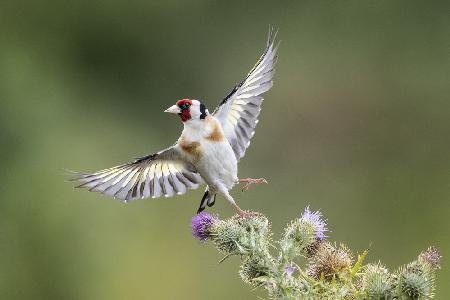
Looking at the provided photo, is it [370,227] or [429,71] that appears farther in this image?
[429,71]

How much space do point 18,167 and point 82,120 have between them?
2856 millimetres

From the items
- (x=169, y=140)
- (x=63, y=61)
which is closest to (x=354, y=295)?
(x=169, y=140)

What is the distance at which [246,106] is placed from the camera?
19.6 ft

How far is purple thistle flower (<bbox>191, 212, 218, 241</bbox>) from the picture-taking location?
16.3ft

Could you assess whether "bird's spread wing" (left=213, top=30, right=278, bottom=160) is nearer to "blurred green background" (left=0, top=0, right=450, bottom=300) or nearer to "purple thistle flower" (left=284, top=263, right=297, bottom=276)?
"purple thistle flower" (left=284, top=263, right=297, bottom=276)

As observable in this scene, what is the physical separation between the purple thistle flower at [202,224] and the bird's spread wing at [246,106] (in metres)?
0.92

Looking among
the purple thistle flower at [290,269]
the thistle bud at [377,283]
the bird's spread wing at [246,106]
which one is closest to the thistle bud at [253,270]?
the purple thistle flower at [290,269]

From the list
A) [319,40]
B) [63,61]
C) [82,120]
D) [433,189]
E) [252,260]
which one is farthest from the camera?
[63,61]

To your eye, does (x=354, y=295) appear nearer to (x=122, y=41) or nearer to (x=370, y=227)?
(x=370, y=227)

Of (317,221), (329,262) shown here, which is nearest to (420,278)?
(329,262)

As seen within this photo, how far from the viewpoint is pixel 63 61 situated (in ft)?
73.2

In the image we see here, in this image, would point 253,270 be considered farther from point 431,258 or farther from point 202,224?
point 431,258

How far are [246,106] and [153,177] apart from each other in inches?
29.2

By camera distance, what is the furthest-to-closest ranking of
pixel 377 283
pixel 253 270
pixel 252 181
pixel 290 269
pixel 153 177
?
1. pixel 153 177
2. pixel 252 181
3. pixel 290 269
4. pixel 253 270
5. pixel 377 283
